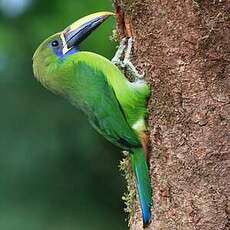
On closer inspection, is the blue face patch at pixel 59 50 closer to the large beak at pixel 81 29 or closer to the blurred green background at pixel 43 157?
the large beak at pixel 81 29

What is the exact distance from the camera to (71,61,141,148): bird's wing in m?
4.10

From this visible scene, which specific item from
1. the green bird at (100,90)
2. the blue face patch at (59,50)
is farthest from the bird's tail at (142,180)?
the blue face patch at (59,50)

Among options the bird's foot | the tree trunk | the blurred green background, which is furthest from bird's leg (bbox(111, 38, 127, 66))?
the blurred green background

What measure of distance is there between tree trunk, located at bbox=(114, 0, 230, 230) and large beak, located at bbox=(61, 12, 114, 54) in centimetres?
40

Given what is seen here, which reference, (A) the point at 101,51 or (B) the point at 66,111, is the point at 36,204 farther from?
(A) the point at 101,51

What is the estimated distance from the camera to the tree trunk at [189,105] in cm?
388

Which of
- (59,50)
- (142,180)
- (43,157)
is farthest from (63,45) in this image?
(43,157)

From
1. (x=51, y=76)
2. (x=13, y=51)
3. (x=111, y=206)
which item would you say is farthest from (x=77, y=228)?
(x=51, y=76)

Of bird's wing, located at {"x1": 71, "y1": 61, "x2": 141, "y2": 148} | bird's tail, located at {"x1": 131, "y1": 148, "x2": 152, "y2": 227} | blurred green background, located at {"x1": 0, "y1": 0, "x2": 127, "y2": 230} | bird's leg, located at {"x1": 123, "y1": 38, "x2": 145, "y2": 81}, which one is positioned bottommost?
blurred green background, located at {"x1": 0, "y1": 0, "x2": 127, "y2": 230}

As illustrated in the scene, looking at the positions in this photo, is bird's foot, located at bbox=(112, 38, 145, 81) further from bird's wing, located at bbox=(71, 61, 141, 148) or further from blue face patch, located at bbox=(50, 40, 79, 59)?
blue face patch, located at bbox=(50, 40, 79, 59)

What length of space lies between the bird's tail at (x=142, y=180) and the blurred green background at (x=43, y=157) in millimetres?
3554

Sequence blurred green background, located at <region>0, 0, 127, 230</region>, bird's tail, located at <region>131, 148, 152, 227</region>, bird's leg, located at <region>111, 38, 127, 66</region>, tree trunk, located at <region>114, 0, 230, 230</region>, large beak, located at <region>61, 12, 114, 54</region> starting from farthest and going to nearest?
blurred green background, located at <region>0, 0, 127, 230</region>, large beak, located at <region>61, 12, 114, 54</region>, bird's leg, located at <region>111, 38, 127, 66</region>, bird's tail, located at <region>131, 148, 152, 227</region>, tree trunk, located at <region>114, 0, 230, 230</region>

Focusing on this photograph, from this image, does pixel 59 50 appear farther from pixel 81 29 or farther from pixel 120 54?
pixel 120 54

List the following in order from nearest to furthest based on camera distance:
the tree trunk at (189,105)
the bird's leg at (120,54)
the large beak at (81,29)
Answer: the tree trunk at (189,105)
the bird's leg at (120,54)
the large beak at (81,29)
